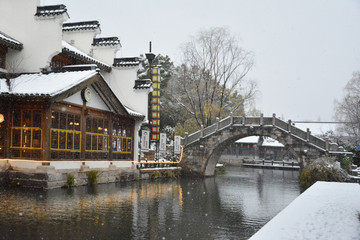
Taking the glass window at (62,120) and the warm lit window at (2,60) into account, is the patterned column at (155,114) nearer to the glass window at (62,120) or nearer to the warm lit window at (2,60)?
the glass window at (62,120)

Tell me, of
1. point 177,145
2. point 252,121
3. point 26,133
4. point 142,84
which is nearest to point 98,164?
point 26,133

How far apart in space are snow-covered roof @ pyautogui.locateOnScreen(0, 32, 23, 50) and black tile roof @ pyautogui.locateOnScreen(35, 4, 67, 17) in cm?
183

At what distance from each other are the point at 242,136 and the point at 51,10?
61.1 feet

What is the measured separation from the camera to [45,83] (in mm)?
18469

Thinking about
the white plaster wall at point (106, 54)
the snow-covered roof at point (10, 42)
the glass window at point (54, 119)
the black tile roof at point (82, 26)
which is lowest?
the glass window at point (54, 119)

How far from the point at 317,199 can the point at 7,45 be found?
1617 centimetres

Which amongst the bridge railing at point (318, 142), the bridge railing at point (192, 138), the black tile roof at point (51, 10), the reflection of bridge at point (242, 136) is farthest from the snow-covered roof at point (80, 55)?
the bridge railing at point (318, 142)

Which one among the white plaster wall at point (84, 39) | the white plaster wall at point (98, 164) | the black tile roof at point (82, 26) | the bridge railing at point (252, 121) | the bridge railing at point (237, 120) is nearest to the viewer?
the white plaster wall at point (98, 164)

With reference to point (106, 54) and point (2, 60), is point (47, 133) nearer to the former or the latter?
point (2, 60)

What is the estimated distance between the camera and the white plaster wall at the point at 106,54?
27266mm

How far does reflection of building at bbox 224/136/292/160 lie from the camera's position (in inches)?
2306

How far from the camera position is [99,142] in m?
22.0

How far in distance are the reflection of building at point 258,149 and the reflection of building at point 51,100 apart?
35.5 metres

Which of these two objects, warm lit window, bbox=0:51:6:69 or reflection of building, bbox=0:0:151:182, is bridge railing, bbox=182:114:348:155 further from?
warm lit window, bbox=0:51:6:69
